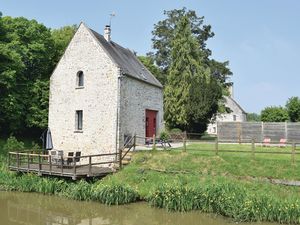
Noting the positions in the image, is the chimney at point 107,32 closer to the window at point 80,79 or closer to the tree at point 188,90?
the window at point 80,79

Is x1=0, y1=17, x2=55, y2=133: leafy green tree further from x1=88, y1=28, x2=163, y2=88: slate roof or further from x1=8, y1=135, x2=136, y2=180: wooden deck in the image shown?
x1=88, y1=28, x2=163, y2=88: slate roof

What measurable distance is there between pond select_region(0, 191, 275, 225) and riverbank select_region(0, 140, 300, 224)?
1.43 ft

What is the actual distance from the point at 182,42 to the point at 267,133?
49.2 ft

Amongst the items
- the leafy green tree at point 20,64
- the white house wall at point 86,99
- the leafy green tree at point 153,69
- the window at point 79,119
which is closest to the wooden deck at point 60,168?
the white house wall at point 86,99

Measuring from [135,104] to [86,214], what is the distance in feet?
34.6

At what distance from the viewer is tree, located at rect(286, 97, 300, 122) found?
132 ft

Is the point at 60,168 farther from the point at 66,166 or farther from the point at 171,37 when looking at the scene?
the point at 171,37

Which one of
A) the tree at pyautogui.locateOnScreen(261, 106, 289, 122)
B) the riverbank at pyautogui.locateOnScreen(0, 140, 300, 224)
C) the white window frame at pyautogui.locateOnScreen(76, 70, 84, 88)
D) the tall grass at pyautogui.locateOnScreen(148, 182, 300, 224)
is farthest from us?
the tree at pyautogui.locateOnScreen(261, 106, 289, 122)

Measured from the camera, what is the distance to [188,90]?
36.3 meters

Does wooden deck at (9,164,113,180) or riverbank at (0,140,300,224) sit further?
wooden deck at (9,164,113,180)

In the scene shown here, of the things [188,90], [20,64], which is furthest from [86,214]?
[188,90]

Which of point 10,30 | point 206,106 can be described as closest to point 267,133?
point 206,106

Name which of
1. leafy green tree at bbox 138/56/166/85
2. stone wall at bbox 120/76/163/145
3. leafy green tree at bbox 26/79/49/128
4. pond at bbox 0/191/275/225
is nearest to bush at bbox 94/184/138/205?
pond at bbox 0/191/275/225

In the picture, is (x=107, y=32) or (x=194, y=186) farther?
(x=107, y=32)
